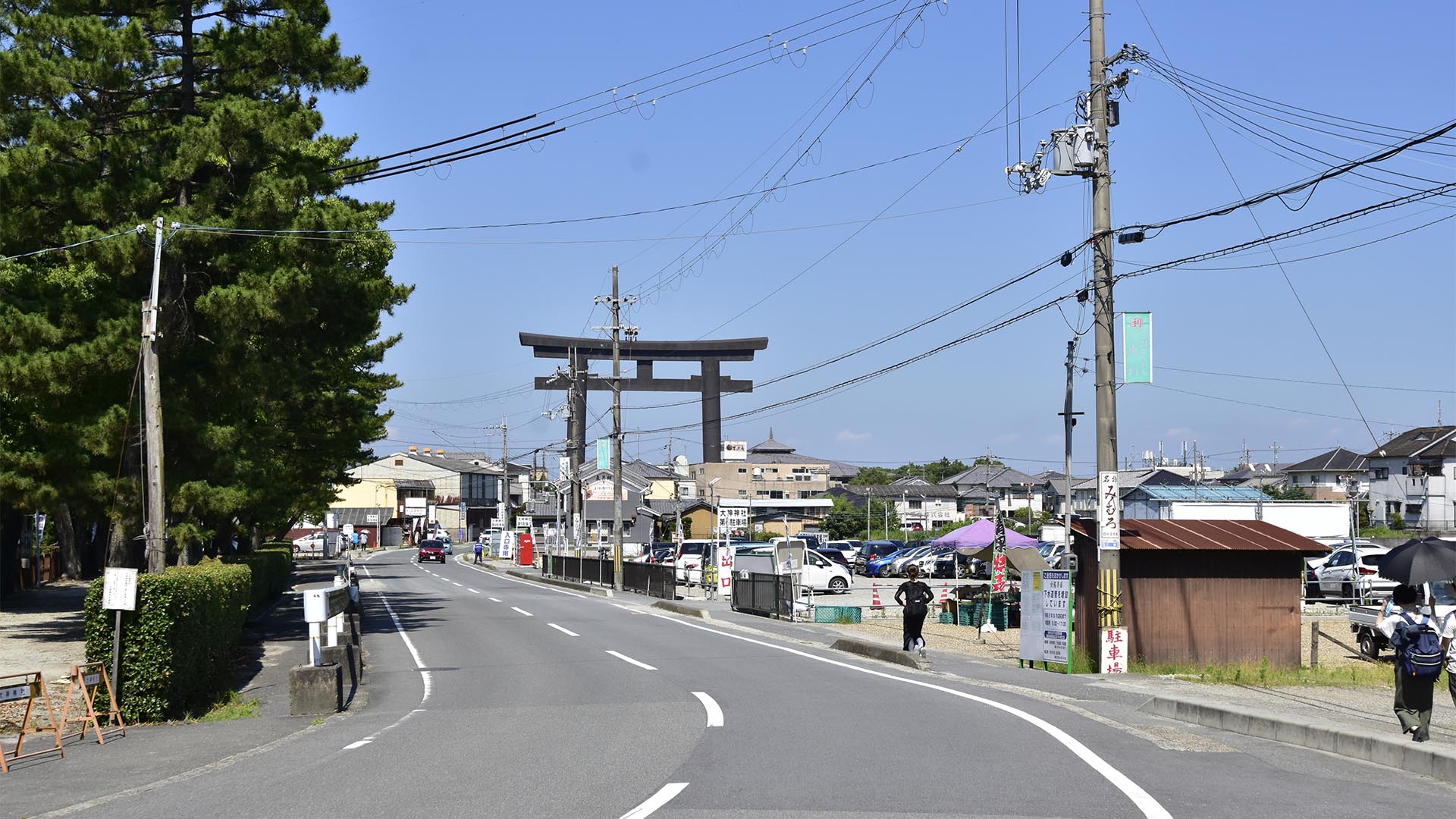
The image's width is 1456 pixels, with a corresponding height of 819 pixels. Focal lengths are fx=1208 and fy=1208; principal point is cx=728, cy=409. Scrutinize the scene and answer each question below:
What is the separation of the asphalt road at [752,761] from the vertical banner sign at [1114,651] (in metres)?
2.04

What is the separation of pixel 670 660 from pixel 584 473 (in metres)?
95.7

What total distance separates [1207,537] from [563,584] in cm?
3699

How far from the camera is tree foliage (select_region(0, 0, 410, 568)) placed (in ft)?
74.4

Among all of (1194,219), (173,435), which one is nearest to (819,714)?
(1194,219)

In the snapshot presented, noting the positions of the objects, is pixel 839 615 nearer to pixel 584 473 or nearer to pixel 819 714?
pixel 819 714

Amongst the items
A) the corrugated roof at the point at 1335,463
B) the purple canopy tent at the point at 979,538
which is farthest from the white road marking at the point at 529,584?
the corrugated roof at the point at 1335,463

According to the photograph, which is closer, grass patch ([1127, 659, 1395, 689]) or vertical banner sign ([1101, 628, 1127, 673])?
grass patch ([1127, 659, 1395, 689])

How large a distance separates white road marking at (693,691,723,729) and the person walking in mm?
5424

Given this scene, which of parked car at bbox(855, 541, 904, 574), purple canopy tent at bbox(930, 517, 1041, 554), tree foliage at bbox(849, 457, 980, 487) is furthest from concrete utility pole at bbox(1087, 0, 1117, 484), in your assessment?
tree foliage at bbox(849, 457, 980, 487)

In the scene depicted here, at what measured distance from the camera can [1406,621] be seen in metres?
11.7

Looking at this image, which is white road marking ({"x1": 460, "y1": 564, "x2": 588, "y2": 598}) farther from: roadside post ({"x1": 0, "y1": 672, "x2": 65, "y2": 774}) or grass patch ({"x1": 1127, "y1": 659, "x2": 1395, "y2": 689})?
roadside post ({"x1": 0, "y1": 672, "x2": 65, "y2": 774})

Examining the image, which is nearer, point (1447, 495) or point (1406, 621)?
point (1406, 621)

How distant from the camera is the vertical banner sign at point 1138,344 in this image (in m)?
18.7

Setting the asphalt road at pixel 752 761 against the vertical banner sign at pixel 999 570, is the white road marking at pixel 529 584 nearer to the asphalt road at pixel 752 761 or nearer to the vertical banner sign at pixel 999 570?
the vertical banner sign at pixel 999 570
